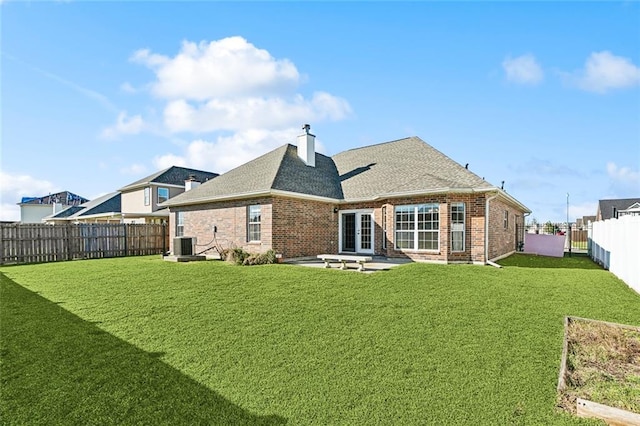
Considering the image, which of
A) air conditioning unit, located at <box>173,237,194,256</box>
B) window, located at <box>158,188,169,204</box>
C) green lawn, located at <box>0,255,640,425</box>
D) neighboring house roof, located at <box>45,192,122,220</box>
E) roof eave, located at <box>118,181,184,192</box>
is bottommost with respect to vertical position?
green lawn, located at <box>0,255,640,425</box>

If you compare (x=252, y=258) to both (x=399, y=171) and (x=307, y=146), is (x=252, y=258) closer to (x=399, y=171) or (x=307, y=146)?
(x=307, y=146)

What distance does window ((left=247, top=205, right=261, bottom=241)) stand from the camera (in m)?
14.4

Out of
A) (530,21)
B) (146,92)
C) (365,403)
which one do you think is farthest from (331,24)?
(365,403)

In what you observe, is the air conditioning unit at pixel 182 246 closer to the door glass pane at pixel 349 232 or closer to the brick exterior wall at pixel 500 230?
the door glass pane at pixel 349 232

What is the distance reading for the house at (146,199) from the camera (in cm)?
2748

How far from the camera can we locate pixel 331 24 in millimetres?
10953

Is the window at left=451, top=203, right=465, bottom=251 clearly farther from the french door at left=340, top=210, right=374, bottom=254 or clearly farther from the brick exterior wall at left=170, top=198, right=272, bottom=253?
the brick exterior wall at left=170, top=198, right=272, bottom=253

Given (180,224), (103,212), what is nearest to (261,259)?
(180,224)

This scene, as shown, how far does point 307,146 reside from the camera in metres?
17.8

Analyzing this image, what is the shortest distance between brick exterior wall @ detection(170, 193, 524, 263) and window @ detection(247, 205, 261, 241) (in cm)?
22

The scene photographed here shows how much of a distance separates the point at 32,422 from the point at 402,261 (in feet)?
38.5

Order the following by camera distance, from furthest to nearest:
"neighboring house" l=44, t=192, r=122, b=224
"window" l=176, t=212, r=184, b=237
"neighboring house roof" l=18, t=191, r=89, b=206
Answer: "neighboring house roof" l=18, t=191, r=89, b=206
"neighboring house" l=44, t=192, r=122, b=224
"window" l=176, t=212, r=184, b=237

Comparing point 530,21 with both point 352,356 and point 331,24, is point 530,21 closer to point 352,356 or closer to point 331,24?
point 331,24

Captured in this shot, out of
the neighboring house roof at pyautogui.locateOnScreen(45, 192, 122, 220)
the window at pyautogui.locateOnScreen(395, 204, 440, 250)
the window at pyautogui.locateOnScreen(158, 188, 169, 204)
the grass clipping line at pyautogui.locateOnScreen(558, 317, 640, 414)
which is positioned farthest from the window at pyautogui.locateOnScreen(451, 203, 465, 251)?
the neighboring house roof at pyautogui.locateOnScreen(45, 192, 122, 220)
